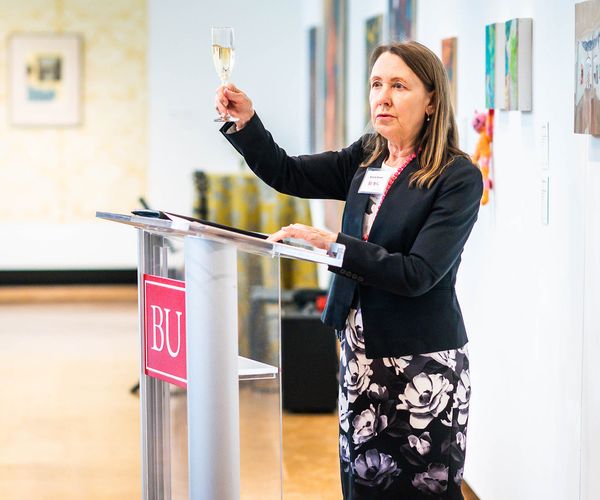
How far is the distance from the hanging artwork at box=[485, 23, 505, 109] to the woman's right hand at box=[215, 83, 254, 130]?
4.36ft

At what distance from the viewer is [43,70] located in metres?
12.0

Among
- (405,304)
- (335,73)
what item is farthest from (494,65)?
(335,73)

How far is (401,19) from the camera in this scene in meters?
5.88

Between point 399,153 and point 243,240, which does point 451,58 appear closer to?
point 399,153

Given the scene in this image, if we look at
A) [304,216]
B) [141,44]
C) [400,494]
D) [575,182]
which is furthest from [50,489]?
[141,44]

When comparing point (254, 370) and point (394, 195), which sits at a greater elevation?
point (394, 195)

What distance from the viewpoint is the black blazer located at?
2.43m

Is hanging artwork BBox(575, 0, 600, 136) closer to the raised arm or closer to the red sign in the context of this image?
the raised arm

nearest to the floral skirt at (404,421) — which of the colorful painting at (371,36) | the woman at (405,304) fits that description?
the woman at (405,304)

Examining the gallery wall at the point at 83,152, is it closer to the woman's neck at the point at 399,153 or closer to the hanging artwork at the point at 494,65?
the hanging artwork at the point at 494,65

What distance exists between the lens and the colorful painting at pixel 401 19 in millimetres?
5559

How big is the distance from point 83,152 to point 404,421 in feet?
32.5

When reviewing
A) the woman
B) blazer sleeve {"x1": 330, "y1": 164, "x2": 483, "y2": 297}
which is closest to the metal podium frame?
blazer sleeve {"x1": 330, "y1": 164, "x2": 483, "y2": 297}

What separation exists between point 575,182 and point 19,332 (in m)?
7.22
